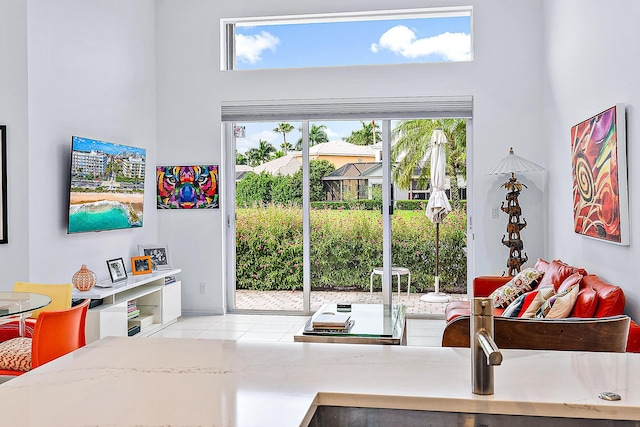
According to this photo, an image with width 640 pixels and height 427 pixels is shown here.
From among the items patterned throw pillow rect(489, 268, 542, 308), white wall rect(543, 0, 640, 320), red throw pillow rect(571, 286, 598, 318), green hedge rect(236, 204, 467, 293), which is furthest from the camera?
green hedge rect(236, 204, 467, 293)

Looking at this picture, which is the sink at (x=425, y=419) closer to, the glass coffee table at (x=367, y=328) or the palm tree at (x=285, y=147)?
the glass coffee table at (x=367, y=328)

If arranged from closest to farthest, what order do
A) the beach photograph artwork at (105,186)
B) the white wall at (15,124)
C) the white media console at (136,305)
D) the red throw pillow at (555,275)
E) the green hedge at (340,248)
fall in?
the red throw pillow at (555,275), the white wall at (15,124), the white media console at (136,305), the beach photograph artwork at (105,186), the green hedge at (340,248)

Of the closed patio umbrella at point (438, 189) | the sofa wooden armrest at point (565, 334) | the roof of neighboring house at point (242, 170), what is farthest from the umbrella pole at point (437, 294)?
the sofa wooden armrest at point (565, 334)

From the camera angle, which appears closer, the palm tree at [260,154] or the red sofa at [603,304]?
the red sofa at [603,304]

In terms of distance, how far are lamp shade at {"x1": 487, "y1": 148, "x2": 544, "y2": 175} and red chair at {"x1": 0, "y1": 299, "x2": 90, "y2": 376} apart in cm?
391

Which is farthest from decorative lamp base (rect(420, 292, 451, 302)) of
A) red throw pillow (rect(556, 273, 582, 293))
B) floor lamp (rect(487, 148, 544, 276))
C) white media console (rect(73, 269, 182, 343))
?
white media console (rect(73, 269, 182, 343))

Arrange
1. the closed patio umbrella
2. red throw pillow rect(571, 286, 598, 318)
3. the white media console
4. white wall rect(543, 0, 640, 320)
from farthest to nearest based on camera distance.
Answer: the closed patio umbrella → the white media console → white wall rect(543, 0, 640, 320) → red throw pillow rect(571, 286, 598, 318)

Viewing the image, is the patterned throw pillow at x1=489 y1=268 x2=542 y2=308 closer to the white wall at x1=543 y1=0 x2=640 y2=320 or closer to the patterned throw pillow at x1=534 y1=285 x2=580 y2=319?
the white wall at x1=543 y1=0 x2=640 y2=320

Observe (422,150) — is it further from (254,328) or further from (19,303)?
(19,303)

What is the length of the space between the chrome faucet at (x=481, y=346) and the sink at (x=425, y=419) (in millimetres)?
62

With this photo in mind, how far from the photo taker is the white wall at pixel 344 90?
5816 mm

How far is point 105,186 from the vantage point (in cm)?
517

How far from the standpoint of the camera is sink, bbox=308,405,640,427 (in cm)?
117

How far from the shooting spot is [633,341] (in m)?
2.80
